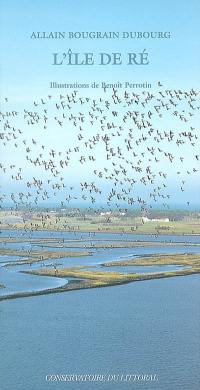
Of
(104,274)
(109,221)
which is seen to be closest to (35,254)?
(104,274)

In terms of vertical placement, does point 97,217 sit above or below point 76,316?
above

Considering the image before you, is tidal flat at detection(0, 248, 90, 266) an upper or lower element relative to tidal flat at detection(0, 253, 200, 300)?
upper

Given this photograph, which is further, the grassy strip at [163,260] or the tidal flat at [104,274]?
the grassy strip at [163,260]

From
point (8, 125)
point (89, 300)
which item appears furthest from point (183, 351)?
point (8, 125)

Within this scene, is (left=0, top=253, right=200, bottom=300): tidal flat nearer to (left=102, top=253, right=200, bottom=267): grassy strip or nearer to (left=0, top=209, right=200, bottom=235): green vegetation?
(left=102, top=253, right=200, bottom=267): grassy strip

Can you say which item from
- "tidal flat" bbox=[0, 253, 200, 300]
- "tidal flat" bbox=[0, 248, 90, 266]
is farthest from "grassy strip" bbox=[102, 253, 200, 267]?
"tidal flat" bbox=[0, 248, 90, 266]

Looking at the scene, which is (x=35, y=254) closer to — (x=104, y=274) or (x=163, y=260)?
(x=163, y=260)

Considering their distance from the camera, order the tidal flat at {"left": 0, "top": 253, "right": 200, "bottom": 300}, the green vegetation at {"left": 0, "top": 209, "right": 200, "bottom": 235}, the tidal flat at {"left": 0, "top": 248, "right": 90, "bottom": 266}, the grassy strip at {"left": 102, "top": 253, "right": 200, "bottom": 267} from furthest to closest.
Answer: the green vegetation at {"left": 0, "top": 209, "right": 200, "bottom": 235} < the tidal flat at {"left": 0, "top": 248, "right": 90, "bottom": 266} < the grassy strip at {"left": 102, "top": 253, "right": 200, "bottom": 267} < the tidal flat at {"left": 0, "top": 253, "right": 200, "bottom": 300}

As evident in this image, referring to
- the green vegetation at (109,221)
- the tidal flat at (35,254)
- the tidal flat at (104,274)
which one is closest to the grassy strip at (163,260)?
the tidal flat at (104,274)

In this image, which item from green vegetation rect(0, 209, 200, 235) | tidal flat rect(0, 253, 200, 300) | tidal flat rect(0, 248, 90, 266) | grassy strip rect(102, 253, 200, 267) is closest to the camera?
tidal flat rect(0, 253, 200, 300)

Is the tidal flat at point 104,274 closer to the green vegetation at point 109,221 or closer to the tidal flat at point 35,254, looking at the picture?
the tidal flat at point 35,254

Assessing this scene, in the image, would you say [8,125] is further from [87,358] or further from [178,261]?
[178,261]
